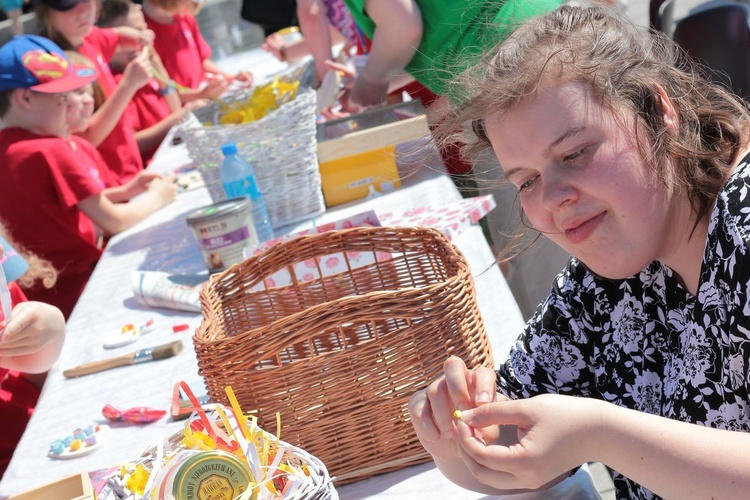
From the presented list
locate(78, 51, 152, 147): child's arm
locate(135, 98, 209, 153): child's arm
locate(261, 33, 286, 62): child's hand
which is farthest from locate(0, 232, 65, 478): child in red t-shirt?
locate(261, 33, 286, 62): child's hand

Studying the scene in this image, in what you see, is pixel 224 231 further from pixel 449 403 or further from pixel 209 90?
pixel 209 90

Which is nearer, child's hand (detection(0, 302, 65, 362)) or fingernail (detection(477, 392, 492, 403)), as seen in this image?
fingernail (detection(477, 392, 492, 403))

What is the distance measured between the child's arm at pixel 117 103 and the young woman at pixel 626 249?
8.22ft

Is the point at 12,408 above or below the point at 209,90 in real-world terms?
below

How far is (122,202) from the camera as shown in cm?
298

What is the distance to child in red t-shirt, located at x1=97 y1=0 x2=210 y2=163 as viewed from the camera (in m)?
3.87

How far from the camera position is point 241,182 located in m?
1.97

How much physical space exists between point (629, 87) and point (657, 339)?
0.31 metres

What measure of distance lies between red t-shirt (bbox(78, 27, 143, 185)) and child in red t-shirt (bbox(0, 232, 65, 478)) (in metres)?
1.45

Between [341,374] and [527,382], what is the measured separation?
257mm

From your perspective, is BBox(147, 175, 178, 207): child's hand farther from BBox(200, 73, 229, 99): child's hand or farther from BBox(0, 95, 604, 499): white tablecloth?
BBox(200, 73, 229, 99): child's hand

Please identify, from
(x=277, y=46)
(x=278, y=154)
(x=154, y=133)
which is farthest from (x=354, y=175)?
(x=277, y=46)

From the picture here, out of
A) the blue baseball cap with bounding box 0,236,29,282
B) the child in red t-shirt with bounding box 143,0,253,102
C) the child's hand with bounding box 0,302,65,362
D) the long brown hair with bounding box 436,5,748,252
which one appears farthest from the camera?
the child in red t-shirt with bounding box 143,0,253,102

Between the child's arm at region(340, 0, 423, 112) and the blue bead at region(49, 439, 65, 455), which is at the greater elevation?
the child's arm at region(340, 0, 423, 112)
